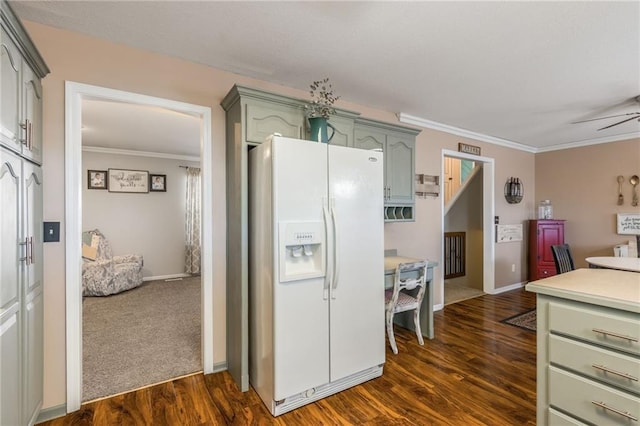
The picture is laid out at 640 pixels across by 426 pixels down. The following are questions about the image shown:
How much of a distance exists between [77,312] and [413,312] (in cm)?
298

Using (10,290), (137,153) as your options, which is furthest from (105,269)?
(10,290)

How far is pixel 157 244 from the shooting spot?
6195 millimetres

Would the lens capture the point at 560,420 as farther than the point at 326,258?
No

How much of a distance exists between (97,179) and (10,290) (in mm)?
5034

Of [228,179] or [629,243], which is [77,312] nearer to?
[228,179]

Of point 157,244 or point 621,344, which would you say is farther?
point 157,244

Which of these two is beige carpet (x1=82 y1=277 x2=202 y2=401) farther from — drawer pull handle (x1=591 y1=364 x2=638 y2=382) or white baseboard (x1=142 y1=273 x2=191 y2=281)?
drawer pull handle (x1=591 y1=364 x2=638 y2=382)

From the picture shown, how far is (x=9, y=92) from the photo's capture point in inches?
58.5

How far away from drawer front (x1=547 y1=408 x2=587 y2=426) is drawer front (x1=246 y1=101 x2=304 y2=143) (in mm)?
2290

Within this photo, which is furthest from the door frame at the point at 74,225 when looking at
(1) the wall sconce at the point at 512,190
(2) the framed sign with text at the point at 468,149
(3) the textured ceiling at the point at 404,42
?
(1) the wall sconce at the point at 512,190

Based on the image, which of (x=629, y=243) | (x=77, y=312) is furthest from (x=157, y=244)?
(x=629, y=243)

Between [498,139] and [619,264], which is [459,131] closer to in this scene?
[498,139]

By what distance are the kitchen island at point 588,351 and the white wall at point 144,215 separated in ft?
20.9

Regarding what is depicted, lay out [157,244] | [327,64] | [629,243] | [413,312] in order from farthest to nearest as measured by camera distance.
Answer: [157,244], [629,243], [413,312], [327,64]
